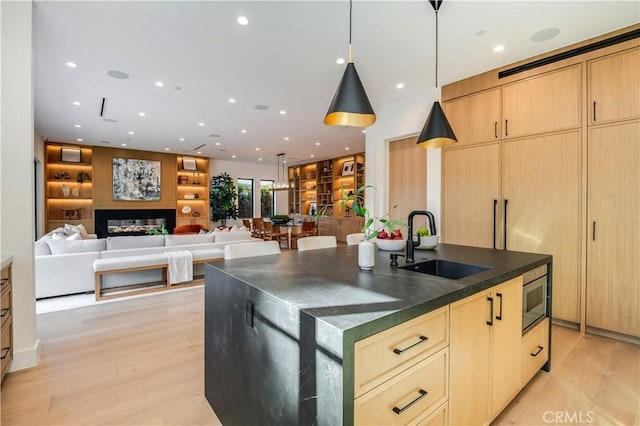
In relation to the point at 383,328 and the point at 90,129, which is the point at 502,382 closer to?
the point at 383,328

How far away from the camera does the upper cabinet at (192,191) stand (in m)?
10.3

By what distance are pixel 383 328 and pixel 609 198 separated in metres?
3.33

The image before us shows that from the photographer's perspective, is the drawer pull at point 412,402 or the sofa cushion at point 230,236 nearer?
the drawer pull at point 412,402

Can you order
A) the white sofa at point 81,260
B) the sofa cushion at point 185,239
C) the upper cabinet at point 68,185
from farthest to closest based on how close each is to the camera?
1. the upper cabinet at point 68,185
2. the sofa cushion at point 185,239
3. the white sofa at point 81,260

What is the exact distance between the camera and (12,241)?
2.40 metres

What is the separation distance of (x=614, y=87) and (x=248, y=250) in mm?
3801

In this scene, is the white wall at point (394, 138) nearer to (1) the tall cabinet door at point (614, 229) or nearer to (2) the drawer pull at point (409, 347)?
(1) the tall cabinet door at point (614, 229)

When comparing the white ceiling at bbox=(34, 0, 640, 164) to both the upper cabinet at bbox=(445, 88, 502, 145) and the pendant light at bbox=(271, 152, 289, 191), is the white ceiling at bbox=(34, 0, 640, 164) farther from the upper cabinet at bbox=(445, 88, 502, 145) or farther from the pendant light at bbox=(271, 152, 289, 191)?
the pendant light at bbox=(271, 152, 289, 191)

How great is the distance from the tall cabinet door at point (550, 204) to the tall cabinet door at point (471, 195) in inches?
5.6

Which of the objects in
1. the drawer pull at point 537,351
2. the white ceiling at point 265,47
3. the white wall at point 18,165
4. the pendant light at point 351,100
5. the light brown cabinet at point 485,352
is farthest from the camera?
the white ceiling at point 265,47

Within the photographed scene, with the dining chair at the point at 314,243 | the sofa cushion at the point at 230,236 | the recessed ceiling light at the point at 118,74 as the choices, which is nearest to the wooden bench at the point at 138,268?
the sofa cushion at the point at 230,236

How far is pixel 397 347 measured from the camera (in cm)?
112

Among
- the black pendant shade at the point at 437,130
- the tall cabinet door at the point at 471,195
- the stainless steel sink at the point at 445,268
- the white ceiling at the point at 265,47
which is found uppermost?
the white ceiling at the point at 265,47

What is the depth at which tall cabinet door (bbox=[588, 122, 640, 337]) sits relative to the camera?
9.39ft
